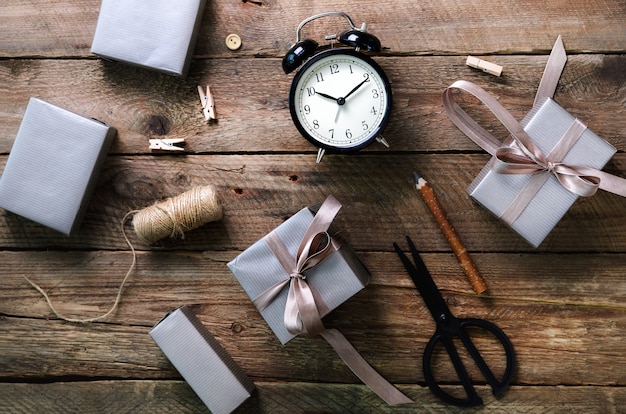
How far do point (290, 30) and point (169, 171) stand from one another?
46cm

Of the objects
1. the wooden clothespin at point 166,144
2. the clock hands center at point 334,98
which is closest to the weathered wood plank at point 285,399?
the wooden clothespin at point 166,144

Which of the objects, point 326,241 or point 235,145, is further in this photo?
point 235,145

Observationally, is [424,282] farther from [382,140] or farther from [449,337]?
[382,140]

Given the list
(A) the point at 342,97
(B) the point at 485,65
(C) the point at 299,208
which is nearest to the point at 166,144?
(C) the point at 299,208

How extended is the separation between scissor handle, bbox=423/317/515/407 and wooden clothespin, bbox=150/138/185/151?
2.55 feet

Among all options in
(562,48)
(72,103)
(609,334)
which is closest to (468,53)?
(562,48)

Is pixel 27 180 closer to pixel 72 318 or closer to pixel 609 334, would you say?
pixel 72 318

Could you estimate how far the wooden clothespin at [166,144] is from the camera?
1.62m

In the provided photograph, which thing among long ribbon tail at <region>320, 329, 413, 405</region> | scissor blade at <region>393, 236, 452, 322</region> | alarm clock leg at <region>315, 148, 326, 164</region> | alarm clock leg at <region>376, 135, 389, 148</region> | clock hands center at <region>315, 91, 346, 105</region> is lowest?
long ribbon tail at <region>320, 329, 413, 405</region>

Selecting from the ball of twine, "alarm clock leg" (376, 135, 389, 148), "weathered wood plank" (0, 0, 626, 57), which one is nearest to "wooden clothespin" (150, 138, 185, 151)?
the ball of twine

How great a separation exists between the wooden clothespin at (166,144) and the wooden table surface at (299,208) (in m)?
A: 0.03

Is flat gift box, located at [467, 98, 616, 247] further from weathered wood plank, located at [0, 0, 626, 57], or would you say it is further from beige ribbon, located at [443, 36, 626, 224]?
weathered wood plank, located at [0, 0, 626, 57]

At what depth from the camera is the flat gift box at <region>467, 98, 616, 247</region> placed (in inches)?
57.8

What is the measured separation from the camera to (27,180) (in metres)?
1.59
